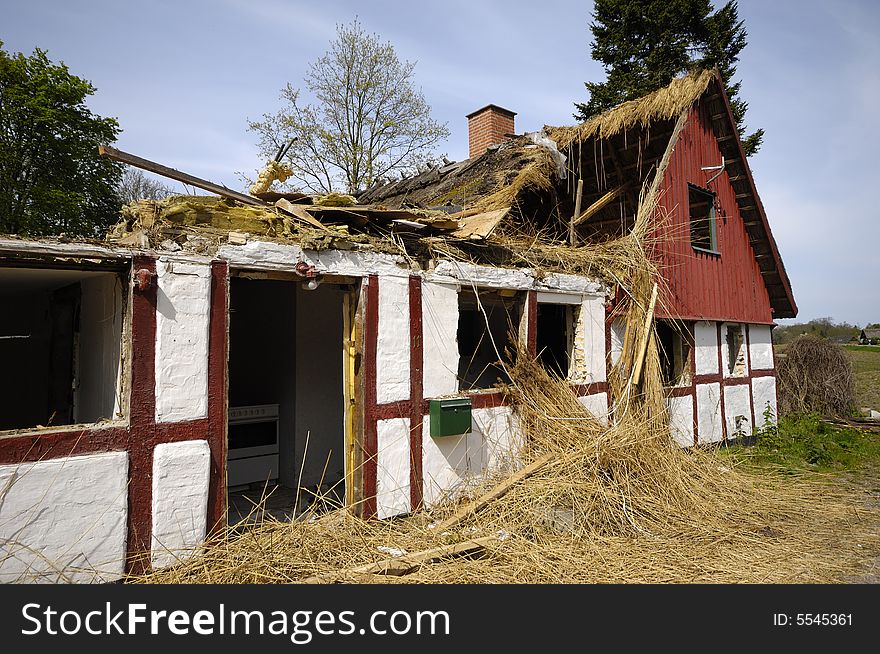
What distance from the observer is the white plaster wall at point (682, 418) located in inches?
397

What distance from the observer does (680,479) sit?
7207 millimetres

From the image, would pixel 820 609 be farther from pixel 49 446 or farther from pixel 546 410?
pixel 49 446

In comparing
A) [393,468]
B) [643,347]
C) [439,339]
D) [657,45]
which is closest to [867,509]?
[643,347]

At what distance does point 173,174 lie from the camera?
4949 mm

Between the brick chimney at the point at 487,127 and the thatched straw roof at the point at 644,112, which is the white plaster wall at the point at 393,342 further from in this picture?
the brick chimney at the point at 487,127

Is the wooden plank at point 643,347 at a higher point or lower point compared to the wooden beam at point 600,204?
lower

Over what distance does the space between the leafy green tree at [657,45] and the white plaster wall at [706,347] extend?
1297 centimetres

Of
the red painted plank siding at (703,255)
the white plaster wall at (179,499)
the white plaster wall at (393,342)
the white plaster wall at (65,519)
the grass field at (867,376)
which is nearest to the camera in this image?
the white plaster wall at (65,519)

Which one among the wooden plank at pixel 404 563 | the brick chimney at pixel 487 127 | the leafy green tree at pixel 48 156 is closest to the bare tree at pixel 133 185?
the leafy green tree at pixel 48 156

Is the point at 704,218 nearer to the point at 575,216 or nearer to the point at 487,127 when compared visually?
the point at 575,216

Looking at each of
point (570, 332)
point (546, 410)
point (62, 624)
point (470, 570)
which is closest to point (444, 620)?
point (470, 570)

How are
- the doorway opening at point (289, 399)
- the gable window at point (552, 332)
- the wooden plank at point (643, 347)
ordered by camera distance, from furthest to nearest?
the gable window at point (552, 332), the wooden plank at point (643, 347), the doorway opening at point (289, 399)

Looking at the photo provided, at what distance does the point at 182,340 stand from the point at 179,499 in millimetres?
1323

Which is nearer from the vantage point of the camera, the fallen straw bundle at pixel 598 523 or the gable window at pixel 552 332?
the fallen straw bundle at pixel 598 523
